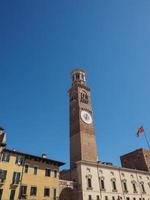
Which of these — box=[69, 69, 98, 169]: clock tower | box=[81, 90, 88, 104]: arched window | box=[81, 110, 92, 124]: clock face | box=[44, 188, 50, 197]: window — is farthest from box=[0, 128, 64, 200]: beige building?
box=[81, 90, 88, 104]: arched window

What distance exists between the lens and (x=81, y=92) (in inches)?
2335

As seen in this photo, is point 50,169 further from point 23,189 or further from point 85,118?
point 85,118

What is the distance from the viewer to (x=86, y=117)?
54.6 m

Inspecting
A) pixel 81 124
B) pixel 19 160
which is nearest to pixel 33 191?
pixel 19 160

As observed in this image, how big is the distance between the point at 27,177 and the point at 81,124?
22245mm

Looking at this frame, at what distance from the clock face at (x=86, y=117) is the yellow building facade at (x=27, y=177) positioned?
62.3ft

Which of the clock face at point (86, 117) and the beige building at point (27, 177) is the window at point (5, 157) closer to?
the beige building at point (27, 177)

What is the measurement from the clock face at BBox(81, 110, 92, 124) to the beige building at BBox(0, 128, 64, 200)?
18985 millimetres

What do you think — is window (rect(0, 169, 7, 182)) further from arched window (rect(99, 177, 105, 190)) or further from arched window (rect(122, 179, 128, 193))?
arched window (rect(122, 179, 128, 193))

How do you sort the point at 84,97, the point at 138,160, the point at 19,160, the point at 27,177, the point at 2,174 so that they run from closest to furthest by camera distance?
the point at 2,174, the point at 27,177, the point at 19,160, the point at 84,97, the point at 138,160

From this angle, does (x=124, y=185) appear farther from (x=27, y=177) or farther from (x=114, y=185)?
(x=27, y=177)

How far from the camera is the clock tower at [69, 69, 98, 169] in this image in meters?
48.0

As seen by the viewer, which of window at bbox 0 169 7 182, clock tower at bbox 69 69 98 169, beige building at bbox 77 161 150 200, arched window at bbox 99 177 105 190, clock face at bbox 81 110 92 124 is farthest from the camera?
clock face at bbox 81 110 92 124

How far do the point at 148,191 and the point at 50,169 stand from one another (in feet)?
94.6
